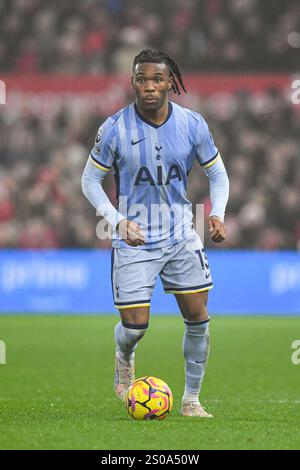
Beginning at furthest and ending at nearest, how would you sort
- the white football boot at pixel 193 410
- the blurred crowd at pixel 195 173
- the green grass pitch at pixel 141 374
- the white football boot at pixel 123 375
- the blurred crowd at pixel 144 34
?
the blurred crowd at pixel 144 34 → the blurred crowd at pixel 195 173 → the white football boot at pixel 123 375 → the white football boot at pixel 193 410 → the green grass pitch at pixel 141 374

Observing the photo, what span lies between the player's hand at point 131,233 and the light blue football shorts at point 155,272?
30 centimetres

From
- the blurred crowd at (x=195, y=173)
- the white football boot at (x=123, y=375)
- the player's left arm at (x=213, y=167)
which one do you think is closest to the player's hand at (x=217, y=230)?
the player's left arm at (x=213, y=167)

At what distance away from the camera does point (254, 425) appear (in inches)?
247

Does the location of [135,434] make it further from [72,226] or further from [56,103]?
[56,103]

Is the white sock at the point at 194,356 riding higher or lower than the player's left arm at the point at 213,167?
lower

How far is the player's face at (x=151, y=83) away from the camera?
6.75 m

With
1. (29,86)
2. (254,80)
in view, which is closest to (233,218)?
(254,80)

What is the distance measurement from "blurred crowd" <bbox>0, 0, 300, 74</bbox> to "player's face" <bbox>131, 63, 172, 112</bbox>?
13.4 m

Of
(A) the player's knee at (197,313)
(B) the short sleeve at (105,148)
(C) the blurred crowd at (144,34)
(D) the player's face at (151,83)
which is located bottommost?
(A) the player's knee at (197,313)

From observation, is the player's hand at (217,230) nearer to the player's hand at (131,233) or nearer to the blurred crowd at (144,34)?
the player's hand at (131,233)

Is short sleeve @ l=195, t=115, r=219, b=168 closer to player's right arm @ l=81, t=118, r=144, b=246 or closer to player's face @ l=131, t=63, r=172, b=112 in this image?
player's face @ l=131, t=63, r=172, b=112

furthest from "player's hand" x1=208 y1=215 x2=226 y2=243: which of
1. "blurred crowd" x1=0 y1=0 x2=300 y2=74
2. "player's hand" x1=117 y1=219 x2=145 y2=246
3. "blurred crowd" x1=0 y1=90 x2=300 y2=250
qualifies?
"blurred crowd" x1=0 y1=0 x2=300 y2=74

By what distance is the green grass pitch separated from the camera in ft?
18.5

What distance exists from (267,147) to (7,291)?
5.52 m
